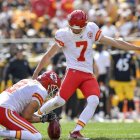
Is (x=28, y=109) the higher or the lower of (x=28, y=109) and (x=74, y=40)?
the lower

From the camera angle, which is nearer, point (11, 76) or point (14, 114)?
point (14, 114)

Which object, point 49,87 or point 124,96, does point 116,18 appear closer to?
point 124,96

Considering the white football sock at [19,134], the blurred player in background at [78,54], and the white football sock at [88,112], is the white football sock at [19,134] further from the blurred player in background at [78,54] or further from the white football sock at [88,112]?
the blurred player in background at [78,54]

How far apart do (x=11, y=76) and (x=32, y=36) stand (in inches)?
85.2

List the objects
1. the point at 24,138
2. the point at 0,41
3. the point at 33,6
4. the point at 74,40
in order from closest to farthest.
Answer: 1. the point at 24,138
2. the point at 74,40
3. the point at 0,41
4. the point at 33,6

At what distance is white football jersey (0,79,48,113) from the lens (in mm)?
7633

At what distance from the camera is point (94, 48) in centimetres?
1522

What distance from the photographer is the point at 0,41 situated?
1596cm

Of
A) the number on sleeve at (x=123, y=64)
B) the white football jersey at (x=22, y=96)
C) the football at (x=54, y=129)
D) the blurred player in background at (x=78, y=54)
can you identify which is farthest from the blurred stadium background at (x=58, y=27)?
the white football jersey at (x=22, y=96)

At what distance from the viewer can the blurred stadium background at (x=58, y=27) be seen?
15.0m

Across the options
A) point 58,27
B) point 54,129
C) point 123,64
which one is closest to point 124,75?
point 123,64

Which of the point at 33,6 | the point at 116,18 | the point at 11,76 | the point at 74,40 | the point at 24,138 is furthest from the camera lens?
the point at 33,6

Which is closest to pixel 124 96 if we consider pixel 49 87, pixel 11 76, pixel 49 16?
pixel 11 76

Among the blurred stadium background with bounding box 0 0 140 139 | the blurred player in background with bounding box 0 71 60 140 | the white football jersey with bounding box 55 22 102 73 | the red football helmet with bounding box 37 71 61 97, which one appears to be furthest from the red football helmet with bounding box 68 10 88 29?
the blurred stadium background with bounding box 0 0 140 139
